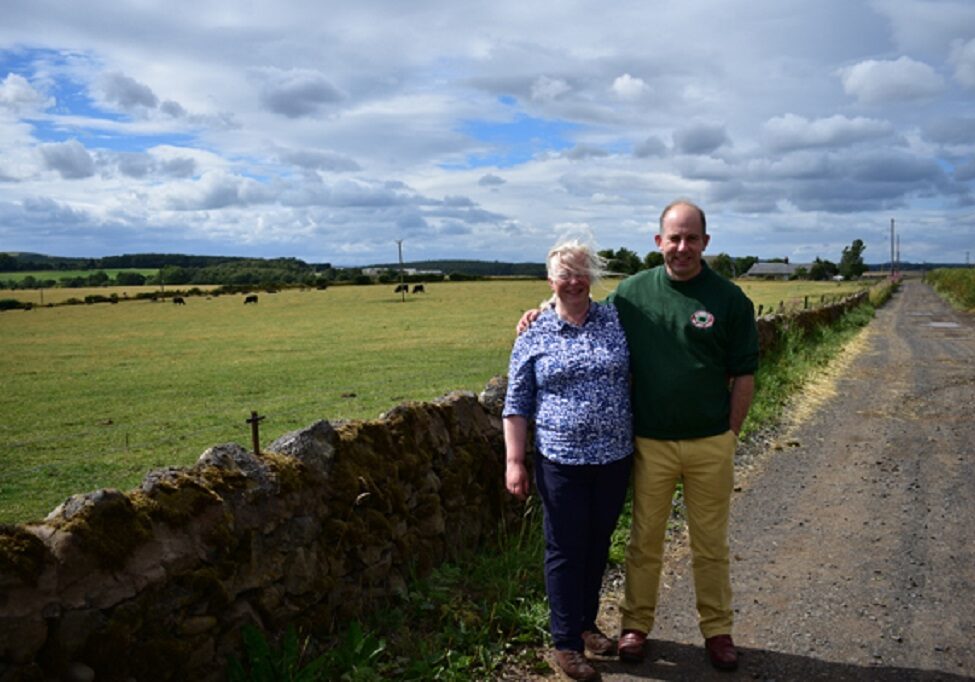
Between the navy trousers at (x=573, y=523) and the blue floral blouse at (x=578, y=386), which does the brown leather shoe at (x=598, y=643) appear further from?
the blue floral blouse at (x=578, y=386)

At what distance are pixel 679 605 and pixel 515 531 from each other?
4.50ft

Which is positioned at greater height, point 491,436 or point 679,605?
point 491,436

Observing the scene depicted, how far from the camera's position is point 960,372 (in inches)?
651

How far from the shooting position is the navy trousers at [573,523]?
14.1 ft

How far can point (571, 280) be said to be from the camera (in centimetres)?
418

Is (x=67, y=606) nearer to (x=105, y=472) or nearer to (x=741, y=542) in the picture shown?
(x=741, y=542)

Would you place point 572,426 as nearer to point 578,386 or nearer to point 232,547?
point 578,386

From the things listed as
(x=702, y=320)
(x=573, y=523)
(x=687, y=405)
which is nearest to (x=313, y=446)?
(x=573, y=523)

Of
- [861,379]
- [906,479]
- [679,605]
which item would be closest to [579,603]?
[679,605]

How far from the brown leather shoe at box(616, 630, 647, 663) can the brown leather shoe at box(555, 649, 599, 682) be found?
0.75 feet

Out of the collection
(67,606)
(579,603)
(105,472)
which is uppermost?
(67,606)

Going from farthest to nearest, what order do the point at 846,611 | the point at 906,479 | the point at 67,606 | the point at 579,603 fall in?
1. the point at 906,479
2. the point at 846,611
3. the point at 579,603
4. the point at 67,606

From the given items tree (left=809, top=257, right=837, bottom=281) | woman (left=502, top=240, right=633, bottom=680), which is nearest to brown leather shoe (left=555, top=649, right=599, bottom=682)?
woman (left=502, top=240, right=633, bottom=680)

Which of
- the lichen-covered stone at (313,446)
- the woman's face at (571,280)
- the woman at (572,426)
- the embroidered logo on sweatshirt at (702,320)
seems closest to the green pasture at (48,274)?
the lichen-covered stone at (313,446)
